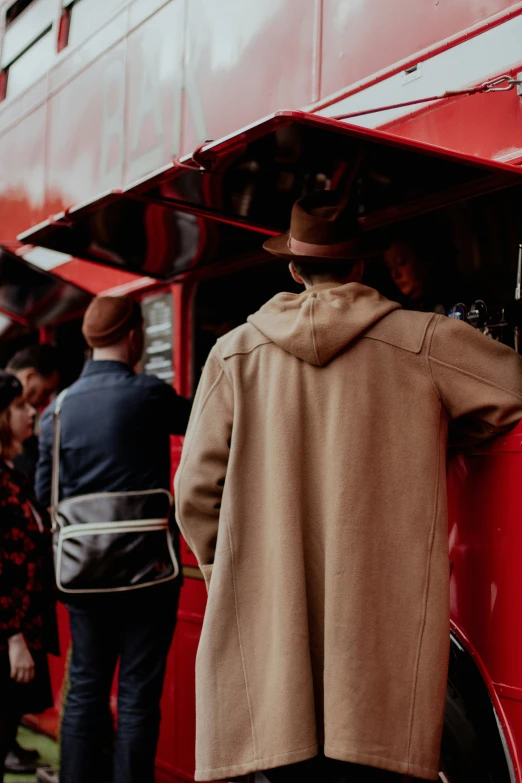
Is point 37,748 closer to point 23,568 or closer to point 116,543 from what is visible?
point 23,568

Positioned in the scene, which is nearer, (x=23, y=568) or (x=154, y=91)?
(x=23, y=568)

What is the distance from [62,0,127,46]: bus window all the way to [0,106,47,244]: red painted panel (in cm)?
49

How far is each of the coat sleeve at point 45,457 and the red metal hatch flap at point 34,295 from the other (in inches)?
56.0

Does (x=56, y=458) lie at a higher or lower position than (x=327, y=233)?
lower

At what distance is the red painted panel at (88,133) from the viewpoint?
4324 millimetres

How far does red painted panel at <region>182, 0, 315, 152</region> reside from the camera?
127 inches

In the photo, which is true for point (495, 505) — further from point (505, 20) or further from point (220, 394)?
point (505, 20)

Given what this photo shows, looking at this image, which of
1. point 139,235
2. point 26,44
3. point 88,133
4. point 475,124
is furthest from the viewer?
point 26,44

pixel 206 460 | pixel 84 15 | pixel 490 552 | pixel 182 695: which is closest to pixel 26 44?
pixel 84 15

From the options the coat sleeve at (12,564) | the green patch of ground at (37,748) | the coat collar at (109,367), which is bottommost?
the green patch of ground at (37,748)

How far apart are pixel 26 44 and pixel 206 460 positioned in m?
4.41

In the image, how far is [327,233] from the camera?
6.73 feet

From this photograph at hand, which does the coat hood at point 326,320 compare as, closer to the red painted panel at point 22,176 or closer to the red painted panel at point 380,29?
the red painted panel at point 380,29

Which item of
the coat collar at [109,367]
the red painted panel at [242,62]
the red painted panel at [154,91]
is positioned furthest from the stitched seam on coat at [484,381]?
the red painted panel at [154,91]
